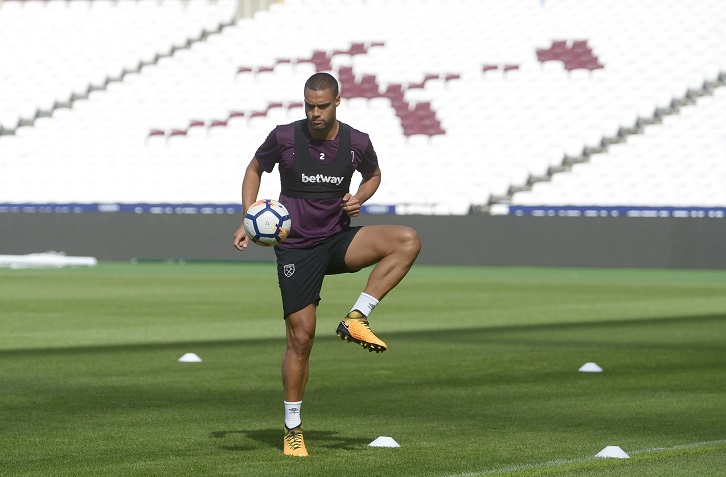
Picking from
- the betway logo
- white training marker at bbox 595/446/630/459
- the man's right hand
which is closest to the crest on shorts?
the man's right hand

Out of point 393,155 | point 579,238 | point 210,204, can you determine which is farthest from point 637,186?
point 210,204

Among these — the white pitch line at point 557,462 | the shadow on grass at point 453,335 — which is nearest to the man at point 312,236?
the white pitch line at point 557,462

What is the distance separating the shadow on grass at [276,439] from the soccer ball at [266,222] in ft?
4.18

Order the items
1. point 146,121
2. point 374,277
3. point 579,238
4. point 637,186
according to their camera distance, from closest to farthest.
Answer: point 374,277 < point 579,238 < point 637,186 < point 146,121

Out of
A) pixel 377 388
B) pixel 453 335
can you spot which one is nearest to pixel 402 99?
pixel 453 335

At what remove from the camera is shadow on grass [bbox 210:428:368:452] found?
29.9ft

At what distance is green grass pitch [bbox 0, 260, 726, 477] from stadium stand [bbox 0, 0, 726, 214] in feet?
49.1

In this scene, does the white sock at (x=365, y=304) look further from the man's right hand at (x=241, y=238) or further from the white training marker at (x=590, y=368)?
the white training marker at (x=590, y=368)

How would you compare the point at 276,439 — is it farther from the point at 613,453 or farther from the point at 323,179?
the point at 613,453

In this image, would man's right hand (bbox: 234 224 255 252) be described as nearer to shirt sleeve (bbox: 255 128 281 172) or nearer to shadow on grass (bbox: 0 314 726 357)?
shirt sleeve (bbox: 255 128 281 172)

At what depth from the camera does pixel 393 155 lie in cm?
4284

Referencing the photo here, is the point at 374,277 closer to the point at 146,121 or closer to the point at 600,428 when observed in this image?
the point at 600,428

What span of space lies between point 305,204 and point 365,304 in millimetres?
722

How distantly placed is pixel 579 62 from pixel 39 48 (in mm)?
19426
